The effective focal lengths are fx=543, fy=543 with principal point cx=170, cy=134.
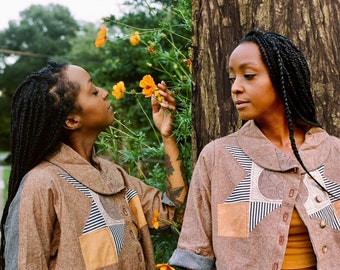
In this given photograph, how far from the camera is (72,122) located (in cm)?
225

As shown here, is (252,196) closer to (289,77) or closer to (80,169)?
(289,77)

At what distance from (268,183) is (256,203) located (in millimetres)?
79

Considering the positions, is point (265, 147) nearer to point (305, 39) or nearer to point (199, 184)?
point (199, 184)

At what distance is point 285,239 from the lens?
173 centimetres

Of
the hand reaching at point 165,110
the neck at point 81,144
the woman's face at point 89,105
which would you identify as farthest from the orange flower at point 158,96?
the neck at point 81,144

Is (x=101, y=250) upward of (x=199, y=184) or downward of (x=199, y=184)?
downward

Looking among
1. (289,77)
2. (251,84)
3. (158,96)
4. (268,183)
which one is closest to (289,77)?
(289,77)

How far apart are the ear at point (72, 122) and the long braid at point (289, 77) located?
2.60 ft

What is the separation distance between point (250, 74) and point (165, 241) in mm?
1264

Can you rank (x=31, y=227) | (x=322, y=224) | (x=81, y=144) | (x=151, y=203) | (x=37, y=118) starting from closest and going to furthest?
(x=322, y=224) → (x=31, y=227) → (x=37, y=118) → (x=81, y=144) → (x=151, y=203)

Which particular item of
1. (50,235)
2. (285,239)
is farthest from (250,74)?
(50,235)

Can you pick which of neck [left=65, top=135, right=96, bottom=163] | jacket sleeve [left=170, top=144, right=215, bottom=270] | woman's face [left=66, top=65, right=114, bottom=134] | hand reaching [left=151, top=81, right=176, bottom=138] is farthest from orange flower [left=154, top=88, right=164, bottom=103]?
jacket sleeve [left=170, top=144, right=215, bottom=270]

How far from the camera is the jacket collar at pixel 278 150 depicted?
72.1 inches

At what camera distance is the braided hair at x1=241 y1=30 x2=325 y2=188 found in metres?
1.80
